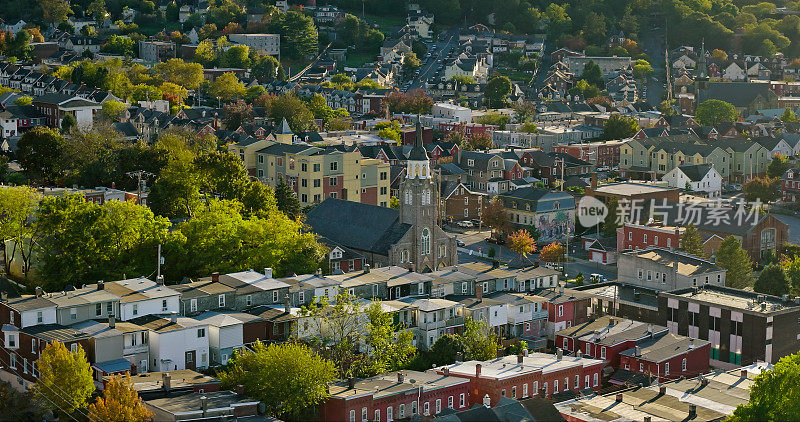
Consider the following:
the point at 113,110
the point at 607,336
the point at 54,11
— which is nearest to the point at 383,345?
the point at 607,336

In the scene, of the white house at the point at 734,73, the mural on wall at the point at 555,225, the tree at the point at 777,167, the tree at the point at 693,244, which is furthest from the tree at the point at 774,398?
the white house at the point at 734,73

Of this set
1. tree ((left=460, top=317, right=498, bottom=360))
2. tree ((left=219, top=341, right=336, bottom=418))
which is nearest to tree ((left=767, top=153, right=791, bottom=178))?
tree ((left=460, top=317, right=498, bottom=360))

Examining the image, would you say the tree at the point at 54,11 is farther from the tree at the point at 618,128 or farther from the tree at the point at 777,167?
the tree at the point at 777,167

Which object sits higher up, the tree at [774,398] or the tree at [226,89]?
the tree at [226,89]

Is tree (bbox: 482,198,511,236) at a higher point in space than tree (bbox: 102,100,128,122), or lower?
lower

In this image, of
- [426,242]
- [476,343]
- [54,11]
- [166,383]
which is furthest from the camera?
[54,11]

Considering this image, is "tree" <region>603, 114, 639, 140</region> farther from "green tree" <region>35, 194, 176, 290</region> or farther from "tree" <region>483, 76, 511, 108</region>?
"green tree" <region>35, 194, 176, 290</region>

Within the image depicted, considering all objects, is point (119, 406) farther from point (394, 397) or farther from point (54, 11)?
point (54, 11)
